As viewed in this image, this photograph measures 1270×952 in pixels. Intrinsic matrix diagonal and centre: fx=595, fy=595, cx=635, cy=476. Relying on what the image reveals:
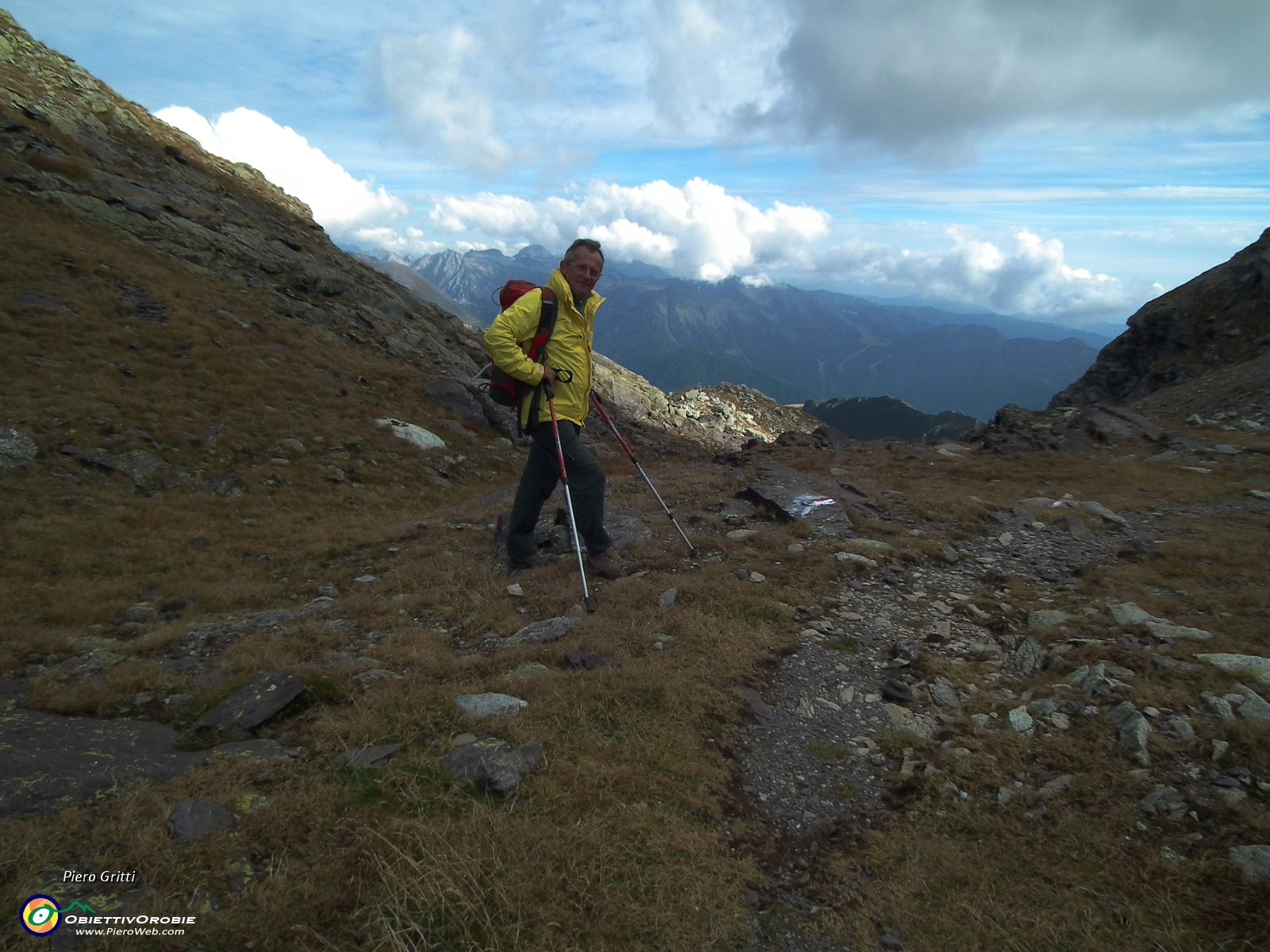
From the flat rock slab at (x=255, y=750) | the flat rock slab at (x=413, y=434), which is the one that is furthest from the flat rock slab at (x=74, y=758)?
the flat rock slab at (x=413, y=434)

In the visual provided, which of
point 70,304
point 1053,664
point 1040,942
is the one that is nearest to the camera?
point 1040,942

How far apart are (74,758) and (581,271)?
644 centimetres

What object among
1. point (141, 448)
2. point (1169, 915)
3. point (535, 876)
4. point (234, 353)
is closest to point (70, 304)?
point (234, 353)

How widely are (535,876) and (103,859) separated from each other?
7.25 feet

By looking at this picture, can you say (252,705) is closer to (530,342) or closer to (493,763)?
(493,763)

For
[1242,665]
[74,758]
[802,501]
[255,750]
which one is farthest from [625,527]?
[1242,665]

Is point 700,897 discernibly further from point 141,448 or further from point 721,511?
point 141,448

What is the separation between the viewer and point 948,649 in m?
7.11

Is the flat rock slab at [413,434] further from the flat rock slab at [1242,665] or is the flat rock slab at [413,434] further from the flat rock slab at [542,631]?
the flat rock slab at [1242,665]

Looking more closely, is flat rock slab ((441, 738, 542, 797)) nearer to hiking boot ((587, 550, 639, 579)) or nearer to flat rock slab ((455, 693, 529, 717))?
flat rock slab ((455, 693, 529, 717))

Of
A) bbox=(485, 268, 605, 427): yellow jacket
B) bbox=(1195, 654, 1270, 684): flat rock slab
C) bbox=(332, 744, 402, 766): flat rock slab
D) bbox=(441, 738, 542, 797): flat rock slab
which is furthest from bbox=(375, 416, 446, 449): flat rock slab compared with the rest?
bbox=(1195, 654, 1270, 684): flat rock slab

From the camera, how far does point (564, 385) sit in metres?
7.89

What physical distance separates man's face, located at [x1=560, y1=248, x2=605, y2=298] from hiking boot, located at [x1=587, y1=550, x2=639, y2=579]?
11.9 ft

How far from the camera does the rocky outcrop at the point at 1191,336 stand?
4016cm
